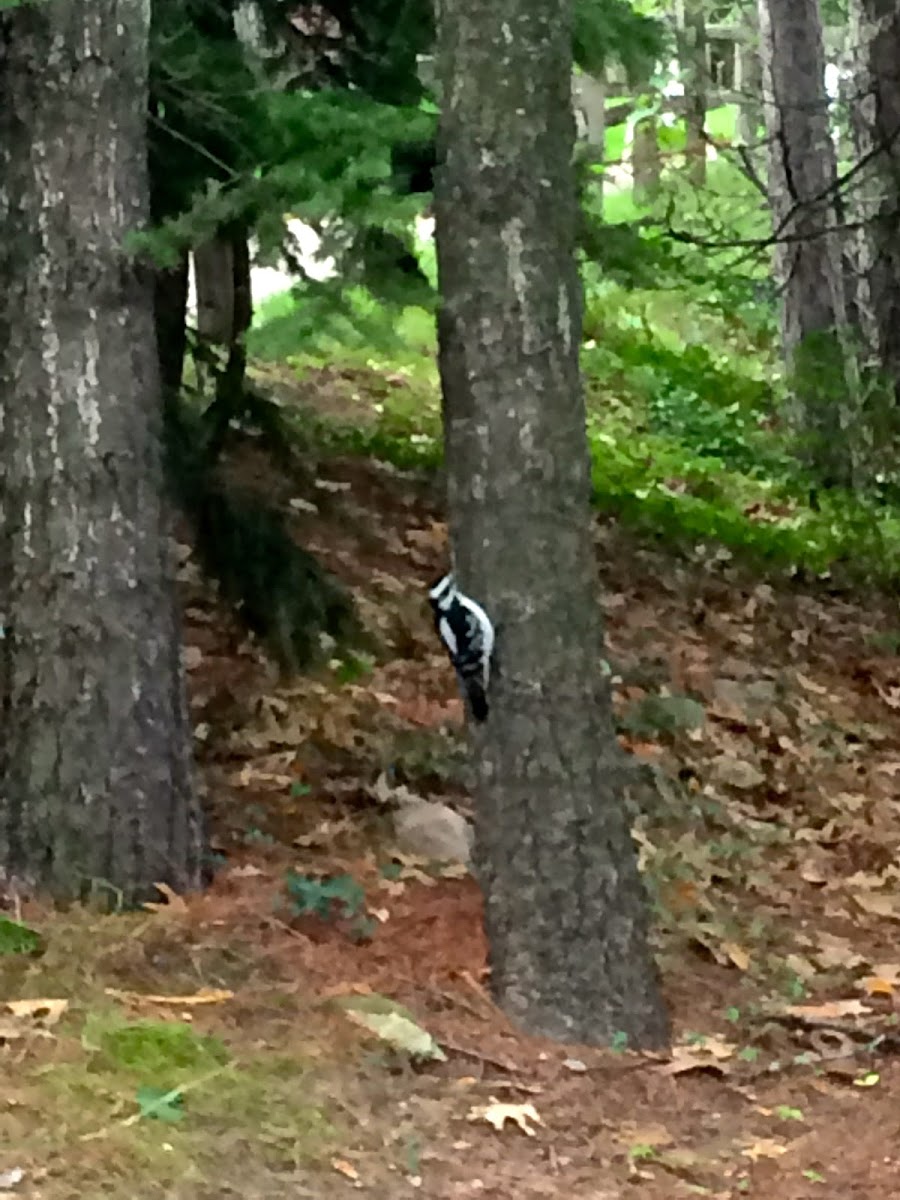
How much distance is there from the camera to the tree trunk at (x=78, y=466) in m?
4.74

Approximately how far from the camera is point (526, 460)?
4477mm

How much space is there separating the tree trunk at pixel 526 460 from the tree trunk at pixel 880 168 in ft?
22.0

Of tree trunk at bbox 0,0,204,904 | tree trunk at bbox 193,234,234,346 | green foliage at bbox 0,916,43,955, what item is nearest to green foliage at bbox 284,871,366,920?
tree trunk at bbox 0,0,204,904

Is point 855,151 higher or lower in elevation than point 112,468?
higher

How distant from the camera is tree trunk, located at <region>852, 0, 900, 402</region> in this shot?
11.3 metres

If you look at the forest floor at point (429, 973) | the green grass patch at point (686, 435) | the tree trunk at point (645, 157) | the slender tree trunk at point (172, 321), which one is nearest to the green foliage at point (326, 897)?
the forest floor at point (429, 973)

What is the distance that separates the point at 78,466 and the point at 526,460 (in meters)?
1.36

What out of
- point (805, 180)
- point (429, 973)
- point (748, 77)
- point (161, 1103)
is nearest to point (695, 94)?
point (805, 180)

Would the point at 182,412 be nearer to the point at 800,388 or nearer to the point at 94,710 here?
the point at 94,710

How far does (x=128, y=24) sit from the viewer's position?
15.8 ft

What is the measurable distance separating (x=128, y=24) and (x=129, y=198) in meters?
0.53

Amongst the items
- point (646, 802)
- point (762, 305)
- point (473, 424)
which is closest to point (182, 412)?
point (473, 424)

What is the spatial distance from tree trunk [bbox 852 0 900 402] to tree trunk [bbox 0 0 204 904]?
7.04 meters

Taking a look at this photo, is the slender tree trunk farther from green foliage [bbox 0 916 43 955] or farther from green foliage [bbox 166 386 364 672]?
green foliage [bbox 0 916 43 955]
